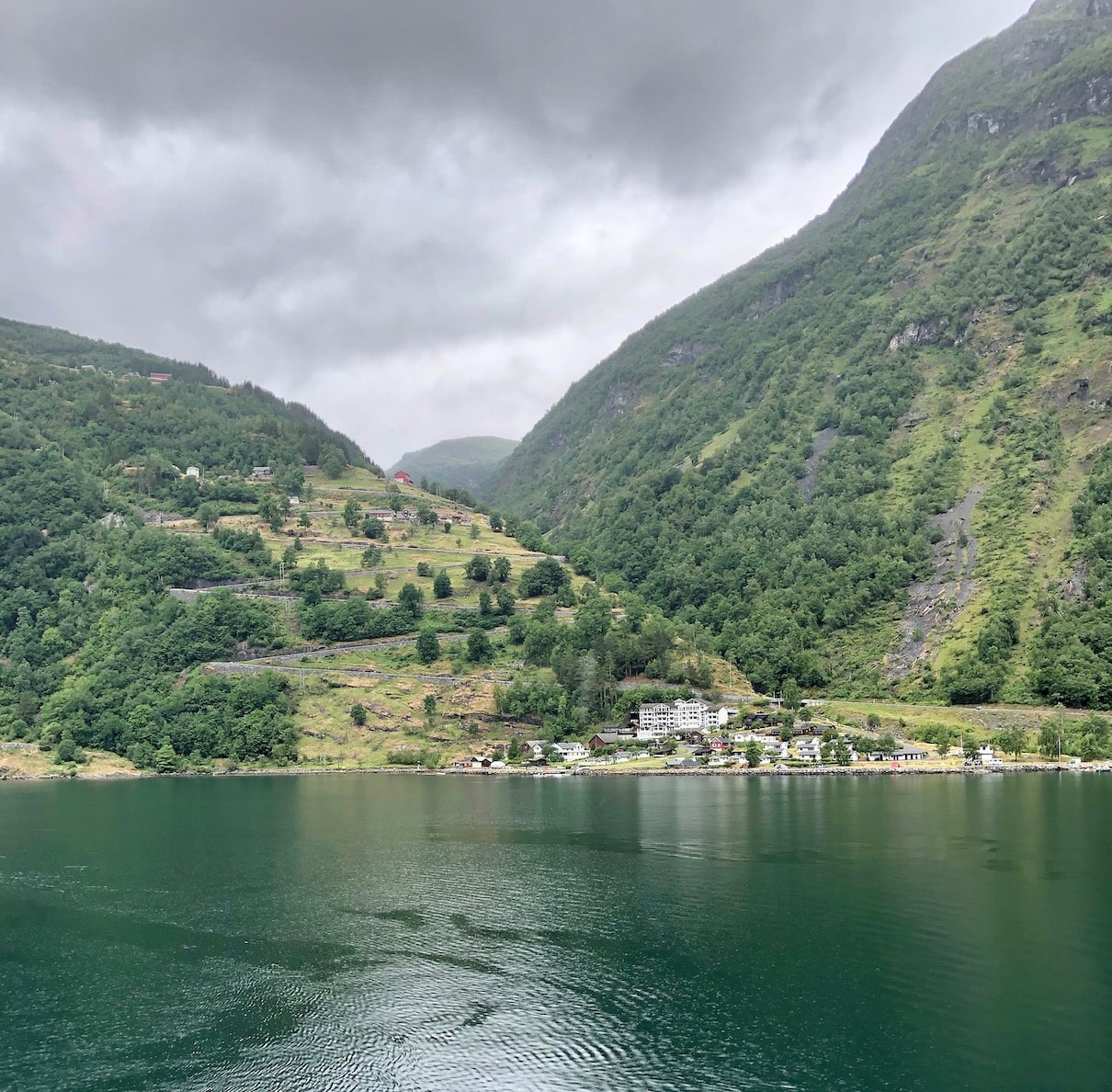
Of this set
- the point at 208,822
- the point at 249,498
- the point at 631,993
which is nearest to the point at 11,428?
the point at 249,498

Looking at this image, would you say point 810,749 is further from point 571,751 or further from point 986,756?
point 571,751

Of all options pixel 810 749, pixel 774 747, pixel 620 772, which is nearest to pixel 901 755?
pixel 810 749

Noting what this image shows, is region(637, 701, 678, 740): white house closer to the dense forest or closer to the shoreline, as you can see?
the shoreline

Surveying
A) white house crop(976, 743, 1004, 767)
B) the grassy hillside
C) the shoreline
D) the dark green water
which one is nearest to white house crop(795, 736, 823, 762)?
the shoreline

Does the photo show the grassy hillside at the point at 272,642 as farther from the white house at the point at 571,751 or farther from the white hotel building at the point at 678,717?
the white hotel building at the point at 678,717

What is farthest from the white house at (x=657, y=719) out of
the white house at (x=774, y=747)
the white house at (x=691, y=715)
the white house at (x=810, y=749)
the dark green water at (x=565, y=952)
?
the dark green water at (x=565, y=952)

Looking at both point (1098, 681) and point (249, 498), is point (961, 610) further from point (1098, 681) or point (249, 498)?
point (249, 498)
